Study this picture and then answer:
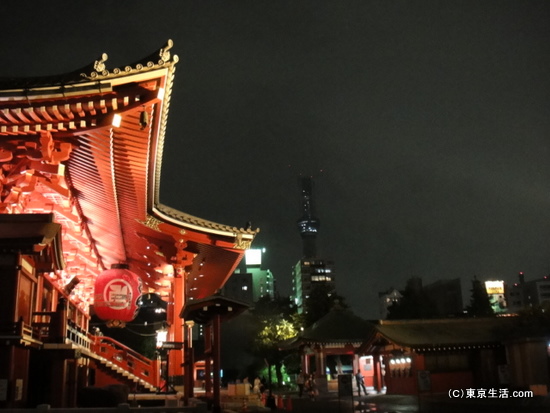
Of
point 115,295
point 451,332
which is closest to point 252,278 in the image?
point 451,332

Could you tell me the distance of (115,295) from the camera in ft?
55.4

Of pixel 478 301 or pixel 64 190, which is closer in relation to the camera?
pixel 64 190

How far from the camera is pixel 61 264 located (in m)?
11.9

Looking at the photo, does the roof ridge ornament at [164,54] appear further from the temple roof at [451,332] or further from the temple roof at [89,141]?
the temple roof at [451,332]

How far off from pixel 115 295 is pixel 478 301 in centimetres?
4180

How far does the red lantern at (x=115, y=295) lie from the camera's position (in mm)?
16844

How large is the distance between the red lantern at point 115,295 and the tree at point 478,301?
131 ft

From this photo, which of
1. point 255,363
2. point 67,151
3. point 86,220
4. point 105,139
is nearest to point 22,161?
point 67,151

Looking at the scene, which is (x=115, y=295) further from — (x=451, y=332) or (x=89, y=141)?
(x=451, y=332)

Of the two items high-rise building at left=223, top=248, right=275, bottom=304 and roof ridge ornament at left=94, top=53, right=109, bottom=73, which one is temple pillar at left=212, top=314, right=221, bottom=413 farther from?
high-rise building at left=223, top=248, right=275, bottom=304

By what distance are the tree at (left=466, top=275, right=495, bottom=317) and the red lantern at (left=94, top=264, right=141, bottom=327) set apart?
1574 inches

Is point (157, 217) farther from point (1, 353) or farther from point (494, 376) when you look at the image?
point (494, 376)

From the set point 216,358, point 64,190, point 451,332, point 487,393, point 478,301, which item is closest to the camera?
point 64,190

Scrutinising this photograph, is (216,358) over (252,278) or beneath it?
beneath
